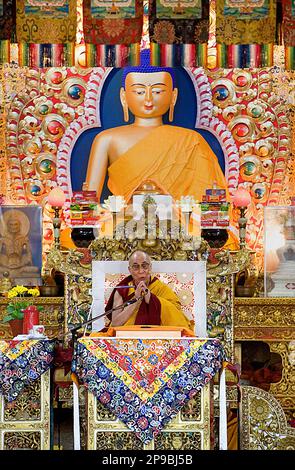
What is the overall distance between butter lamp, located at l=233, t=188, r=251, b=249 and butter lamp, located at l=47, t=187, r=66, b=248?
130 cm

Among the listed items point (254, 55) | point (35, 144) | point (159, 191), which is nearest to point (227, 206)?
point (159, 191)

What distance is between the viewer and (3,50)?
865 cm

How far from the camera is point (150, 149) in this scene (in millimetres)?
9320

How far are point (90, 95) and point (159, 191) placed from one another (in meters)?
1.09

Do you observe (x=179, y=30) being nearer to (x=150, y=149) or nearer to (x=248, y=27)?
(x=248, y=27)

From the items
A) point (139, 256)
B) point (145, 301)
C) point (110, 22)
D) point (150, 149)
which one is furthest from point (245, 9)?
point (145, 301)

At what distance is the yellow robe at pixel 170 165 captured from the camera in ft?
30.2

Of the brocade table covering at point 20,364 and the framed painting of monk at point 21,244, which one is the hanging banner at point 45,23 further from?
the brocade table covering at point 20,364

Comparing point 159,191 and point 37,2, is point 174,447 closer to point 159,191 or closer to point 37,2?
point 159,191

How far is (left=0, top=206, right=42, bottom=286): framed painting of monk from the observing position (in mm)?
8969

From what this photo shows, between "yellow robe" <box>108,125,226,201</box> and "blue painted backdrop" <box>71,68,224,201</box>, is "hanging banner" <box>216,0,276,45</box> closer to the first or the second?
"blue painted backdrop" <box>71,68,224,201</box>

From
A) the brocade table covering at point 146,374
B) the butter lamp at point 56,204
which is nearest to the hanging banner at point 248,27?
the butter lamp at point 56,204

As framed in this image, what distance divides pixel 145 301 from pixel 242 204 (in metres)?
1.73

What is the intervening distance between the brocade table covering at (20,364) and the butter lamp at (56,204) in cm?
198
